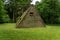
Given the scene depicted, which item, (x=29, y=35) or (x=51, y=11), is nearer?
(x=29, y=35)

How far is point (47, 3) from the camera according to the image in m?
59.0

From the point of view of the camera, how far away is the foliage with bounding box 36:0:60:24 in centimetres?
5728

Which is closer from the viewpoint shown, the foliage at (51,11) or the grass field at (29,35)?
the grass field at (29,35)

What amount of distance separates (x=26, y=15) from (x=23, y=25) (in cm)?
268

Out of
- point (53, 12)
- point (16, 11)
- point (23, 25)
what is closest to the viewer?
point (23, 25)

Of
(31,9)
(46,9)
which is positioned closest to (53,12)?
(46,9)

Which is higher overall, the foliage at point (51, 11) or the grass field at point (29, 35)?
the grass field at point (29, 35)

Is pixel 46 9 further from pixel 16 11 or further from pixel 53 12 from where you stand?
pixel 16 11

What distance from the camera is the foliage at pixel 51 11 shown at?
188 ft

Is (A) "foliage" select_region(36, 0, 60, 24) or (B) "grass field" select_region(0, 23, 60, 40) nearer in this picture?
(B) "grass field" select_region(0, 23, 60, 40)

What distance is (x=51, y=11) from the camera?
2255 inches

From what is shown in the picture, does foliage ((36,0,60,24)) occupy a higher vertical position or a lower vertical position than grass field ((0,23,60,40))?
lower

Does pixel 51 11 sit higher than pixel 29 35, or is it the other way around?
pixel 29 35

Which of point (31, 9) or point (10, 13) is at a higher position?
Result: point (31, 9)
